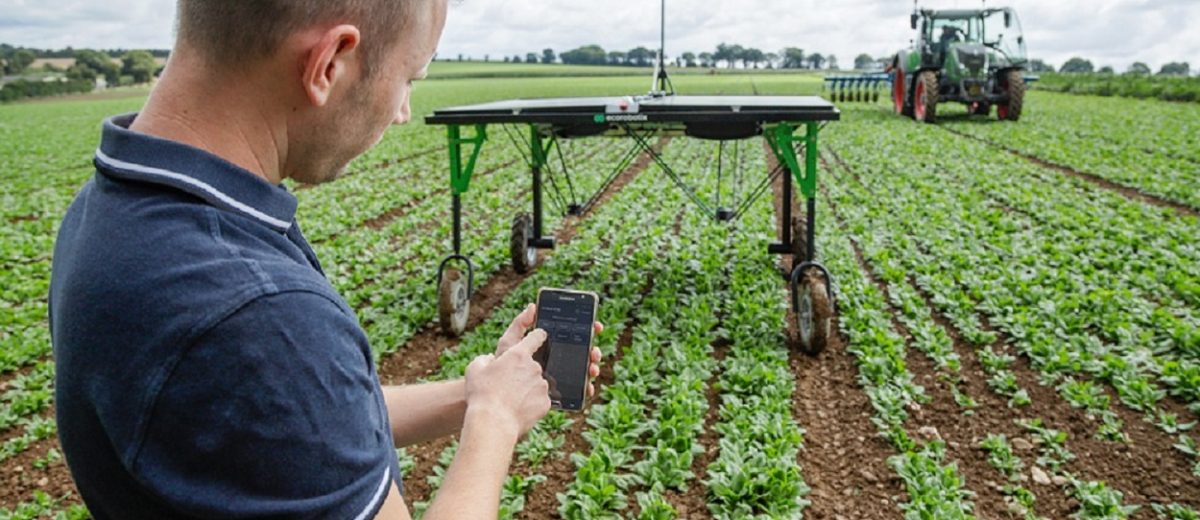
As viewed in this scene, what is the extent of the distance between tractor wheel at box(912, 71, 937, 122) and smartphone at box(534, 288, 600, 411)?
21.6 m

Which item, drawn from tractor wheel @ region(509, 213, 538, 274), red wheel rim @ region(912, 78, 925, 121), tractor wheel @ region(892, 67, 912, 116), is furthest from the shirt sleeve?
tractor wheel @ region(892, 67, 912, 116)

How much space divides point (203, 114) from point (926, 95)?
2274 cm

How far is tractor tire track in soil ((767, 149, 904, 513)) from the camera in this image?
3.97 meters

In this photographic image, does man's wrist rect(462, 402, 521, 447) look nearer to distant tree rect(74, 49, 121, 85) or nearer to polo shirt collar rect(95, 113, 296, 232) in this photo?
polo shirt collar rect(95, 113, 296, 232)

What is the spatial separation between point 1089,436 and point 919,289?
296cm

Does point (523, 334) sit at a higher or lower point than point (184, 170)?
lower

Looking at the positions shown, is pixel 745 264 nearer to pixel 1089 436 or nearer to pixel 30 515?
pixel 1089 436

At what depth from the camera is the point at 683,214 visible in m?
10.9

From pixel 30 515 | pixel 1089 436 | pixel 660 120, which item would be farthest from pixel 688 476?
pixel 30 515

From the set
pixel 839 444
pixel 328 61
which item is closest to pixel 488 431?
pixel 328 61

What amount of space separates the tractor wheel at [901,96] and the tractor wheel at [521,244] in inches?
770

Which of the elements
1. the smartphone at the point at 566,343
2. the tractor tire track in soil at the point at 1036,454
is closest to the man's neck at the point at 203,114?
the smartphone at the point at 566,343

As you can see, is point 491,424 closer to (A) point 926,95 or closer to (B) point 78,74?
(A) point 926,95

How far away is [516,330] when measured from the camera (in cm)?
202
